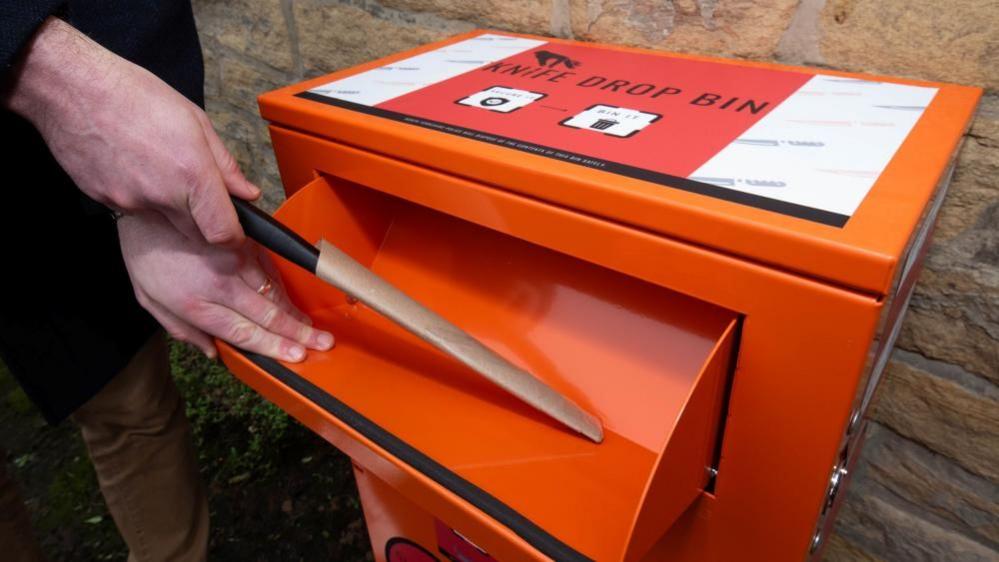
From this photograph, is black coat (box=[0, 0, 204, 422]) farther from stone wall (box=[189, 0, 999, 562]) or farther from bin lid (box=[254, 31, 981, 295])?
stone wall (box=[189, 0, 999, 562])

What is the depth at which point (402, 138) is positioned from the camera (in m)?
0.69

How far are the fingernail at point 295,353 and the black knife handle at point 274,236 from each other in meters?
0.13

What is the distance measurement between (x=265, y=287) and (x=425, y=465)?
0.31 m

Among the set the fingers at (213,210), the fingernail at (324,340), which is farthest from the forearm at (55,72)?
the fingernail at (324,340)

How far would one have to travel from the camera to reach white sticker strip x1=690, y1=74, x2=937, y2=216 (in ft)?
1.71

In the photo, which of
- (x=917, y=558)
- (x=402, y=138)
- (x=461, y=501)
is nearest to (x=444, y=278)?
(x=402, y=138)

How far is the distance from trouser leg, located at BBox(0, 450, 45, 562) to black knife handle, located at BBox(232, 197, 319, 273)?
0.72m

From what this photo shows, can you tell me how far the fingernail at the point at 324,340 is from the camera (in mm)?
776

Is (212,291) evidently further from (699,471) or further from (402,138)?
(699,471)

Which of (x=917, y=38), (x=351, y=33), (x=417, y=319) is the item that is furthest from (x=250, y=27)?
(x=917, y=38)

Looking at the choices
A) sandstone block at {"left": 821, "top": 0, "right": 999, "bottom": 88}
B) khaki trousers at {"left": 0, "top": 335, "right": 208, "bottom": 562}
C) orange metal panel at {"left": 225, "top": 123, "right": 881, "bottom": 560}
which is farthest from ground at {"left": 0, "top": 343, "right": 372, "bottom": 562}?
sandstone block at {"left": 821, "top": 0, "right": 999, "bottom": 88}

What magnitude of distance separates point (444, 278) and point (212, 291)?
0.27 m

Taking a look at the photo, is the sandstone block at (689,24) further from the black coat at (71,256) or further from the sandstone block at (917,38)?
the black coat at (71,256)

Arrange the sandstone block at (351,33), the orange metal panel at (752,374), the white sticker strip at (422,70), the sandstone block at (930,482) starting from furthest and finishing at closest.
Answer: the sandstone block at (351,33) < the sandstone block at (930,482) < the white sticker strip at (422,70) < the orange metal panel at (752,374)
